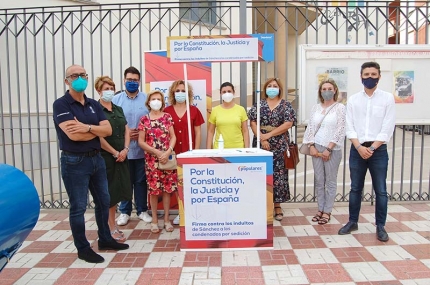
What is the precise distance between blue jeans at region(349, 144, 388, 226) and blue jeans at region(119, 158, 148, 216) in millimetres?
2511

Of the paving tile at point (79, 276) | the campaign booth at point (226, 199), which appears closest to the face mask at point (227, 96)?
the campaign booth at point (226, 199)

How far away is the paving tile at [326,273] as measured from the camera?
3.27 m

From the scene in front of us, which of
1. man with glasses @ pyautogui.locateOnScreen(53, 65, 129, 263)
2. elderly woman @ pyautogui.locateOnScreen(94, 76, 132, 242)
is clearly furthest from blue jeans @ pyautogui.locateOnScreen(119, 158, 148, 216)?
man with glasses @ pyautogui.locateOnScreen(53, 65, 129, 263)

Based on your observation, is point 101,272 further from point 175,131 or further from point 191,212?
point 175,131

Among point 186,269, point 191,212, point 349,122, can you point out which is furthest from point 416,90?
point 186,269

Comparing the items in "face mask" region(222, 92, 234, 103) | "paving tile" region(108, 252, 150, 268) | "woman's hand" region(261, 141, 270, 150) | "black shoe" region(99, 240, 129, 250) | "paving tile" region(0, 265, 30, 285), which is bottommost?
"paving tile" region(0, 265, 30, 285)

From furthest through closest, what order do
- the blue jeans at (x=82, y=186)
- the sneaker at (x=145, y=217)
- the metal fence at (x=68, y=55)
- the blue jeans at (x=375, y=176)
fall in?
1. the metal fence at (x=68, y=55)
2. the sneaker at (x=145, y=217)
3. the blue jeans at (x=375, y=176)
4. the blue jeans at (x=82, y=186)

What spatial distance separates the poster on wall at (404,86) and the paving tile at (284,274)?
10.4 ft

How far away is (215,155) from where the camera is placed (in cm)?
382

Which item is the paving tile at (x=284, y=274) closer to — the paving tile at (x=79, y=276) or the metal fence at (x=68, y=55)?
the paving tile at (x=79, y=276)

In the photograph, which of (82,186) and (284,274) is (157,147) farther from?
(284,274)

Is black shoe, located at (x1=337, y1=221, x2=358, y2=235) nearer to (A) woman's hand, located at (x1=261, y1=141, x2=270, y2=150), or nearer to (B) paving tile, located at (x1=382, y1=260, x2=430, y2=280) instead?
(B) paving tile, located at (x1=382, y1=260, x2=430, y2=280)

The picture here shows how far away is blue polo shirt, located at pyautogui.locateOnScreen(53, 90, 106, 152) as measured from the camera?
3.38 metres

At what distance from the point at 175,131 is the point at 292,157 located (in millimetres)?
1512
